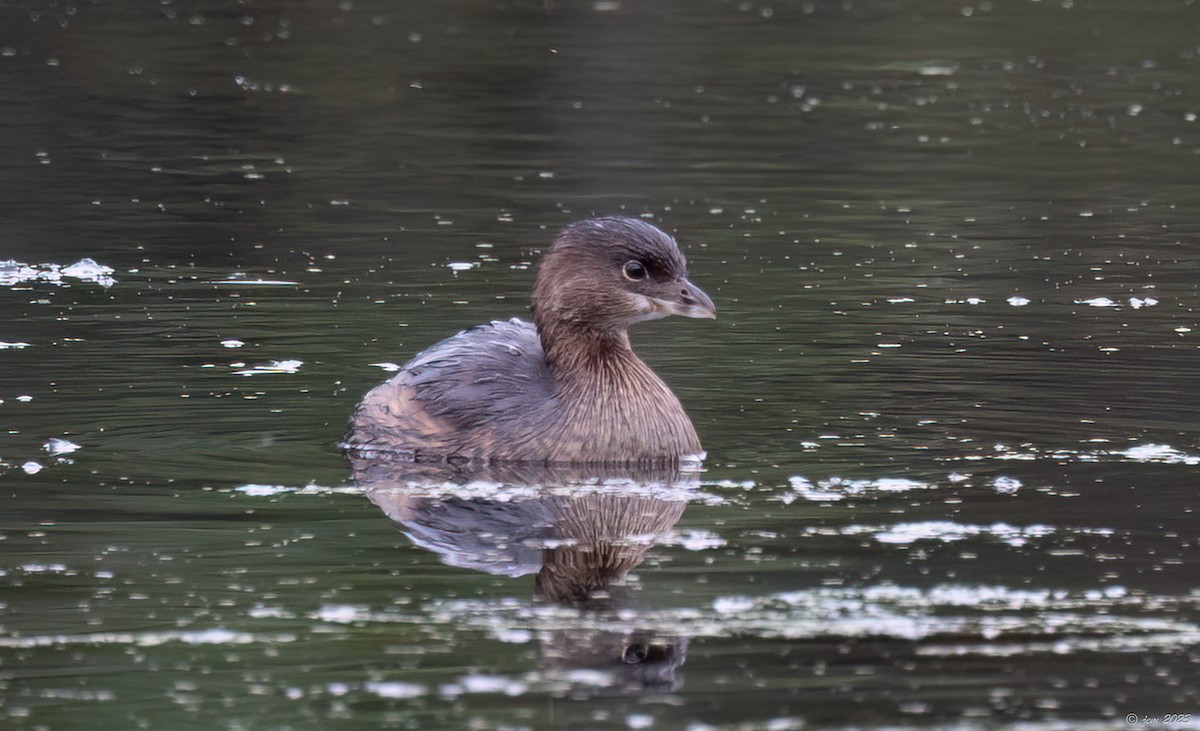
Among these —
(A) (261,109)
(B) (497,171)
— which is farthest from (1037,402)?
(A) (261,109)

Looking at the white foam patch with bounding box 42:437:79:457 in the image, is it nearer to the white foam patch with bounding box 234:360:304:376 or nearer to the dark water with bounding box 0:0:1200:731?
the dark water with bounding box 0:0:1200:731

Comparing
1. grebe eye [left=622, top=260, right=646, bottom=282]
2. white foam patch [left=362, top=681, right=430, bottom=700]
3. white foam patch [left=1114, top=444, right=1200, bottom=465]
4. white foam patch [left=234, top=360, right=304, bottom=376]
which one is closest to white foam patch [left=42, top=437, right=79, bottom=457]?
white foam patch [left=234, top=360, right=304, bottom=376]

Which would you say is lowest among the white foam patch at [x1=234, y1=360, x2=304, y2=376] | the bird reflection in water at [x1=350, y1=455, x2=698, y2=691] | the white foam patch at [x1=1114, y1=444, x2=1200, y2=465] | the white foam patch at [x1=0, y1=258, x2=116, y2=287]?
the bird reflection in water at [x1=350, y1=455, x2=698, y2=691]

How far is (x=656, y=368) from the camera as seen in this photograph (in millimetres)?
12625

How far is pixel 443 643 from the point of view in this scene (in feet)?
23.4

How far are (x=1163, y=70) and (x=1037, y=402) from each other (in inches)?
671

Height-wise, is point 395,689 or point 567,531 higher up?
point 567,531

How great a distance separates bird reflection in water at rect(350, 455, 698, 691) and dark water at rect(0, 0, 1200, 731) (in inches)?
1.3

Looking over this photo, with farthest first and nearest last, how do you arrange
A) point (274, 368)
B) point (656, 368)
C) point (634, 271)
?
1. point (656, 368)
2. point (274, 368)
3. point (634, 271)

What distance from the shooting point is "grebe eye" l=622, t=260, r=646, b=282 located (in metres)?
10.3

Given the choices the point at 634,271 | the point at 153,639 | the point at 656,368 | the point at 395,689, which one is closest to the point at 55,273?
the point at 656,368

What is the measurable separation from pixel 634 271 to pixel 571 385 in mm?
620

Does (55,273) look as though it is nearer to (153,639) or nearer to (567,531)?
(567,531)

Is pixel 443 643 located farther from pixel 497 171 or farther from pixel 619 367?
pixel 497 171
